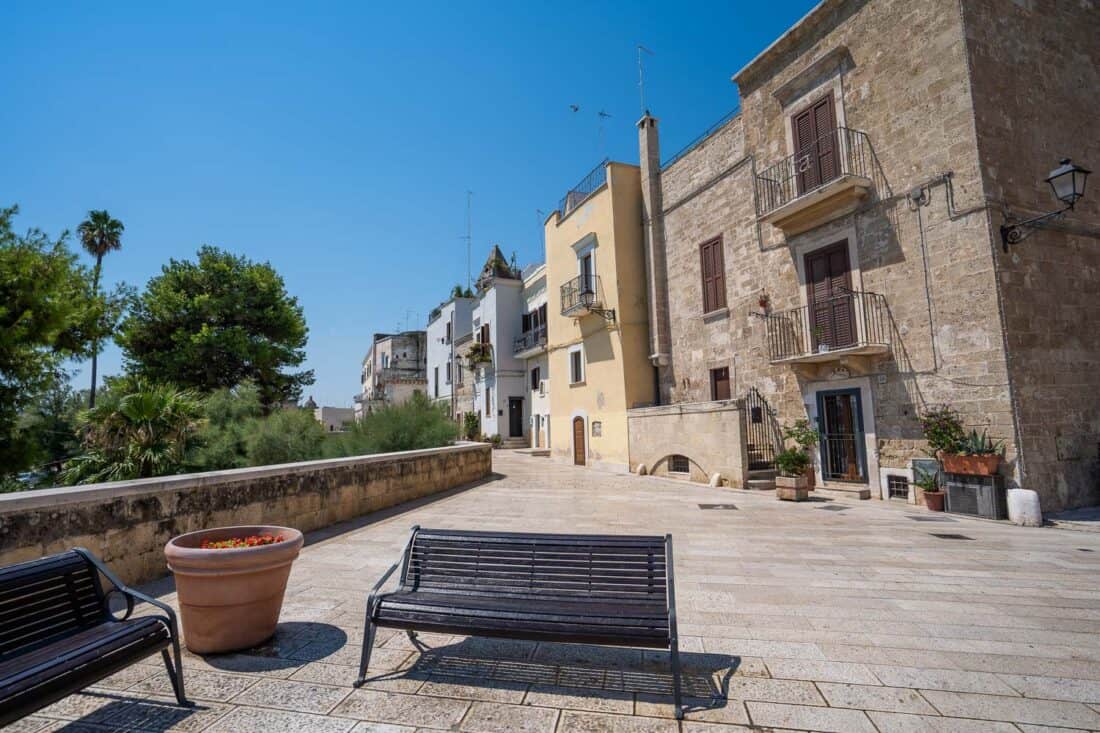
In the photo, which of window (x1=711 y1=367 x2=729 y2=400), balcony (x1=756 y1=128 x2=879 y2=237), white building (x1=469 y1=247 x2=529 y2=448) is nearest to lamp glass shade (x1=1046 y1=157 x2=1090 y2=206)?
balcony (x1=756 y1=128 x2=879 y2=237)

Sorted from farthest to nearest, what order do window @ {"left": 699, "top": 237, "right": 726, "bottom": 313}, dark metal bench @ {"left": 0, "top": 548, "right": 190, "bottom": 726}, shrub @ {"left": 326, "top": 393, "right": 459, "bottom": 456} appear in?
1. window @ {"left": 699, "top": 237, "right": 726, "bottom": 313}
2. shrub @ {"left": 326, "top": 393, "right": 459, "bottom": 456}
3. dark metal bench @ {"left": 0, "top": 548, "right": 190, "bottom": 726}

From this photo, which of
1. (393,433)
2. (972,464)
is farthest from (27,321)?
(972,464)

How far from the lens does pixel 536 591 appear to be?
3055 millimetres

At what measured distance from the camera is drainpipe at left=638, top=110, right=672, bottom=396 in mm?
16000

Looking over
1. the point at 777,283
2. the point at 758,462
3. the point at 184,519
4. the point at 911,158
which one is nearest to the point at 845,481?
the point at 758,462

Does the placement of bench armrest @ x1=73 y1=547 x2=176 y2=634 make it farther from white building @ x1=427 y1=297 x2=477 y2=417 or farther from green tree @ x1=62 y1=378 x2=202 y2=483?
white building @ x1=427 y1=297 x2=477 y2=417

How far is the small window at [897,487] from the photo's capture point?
31.1ft

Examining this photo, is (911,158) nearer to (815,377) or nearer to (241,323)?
(815,377)

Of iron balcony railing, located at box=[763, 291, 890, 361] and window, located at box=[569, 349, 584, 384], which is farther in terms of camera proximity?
window, located at box=[569, 349, 584, 384]

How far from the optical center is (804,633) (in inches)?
136

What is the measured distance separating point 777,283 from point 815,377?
2.41 meters

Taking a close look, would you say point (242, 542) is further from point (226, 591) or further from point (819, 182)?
point (819, 182)

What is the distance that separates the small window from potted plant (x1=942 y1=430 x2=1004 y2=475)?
1.07 metres

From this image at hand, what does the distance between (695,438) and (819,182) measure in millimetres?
6332
